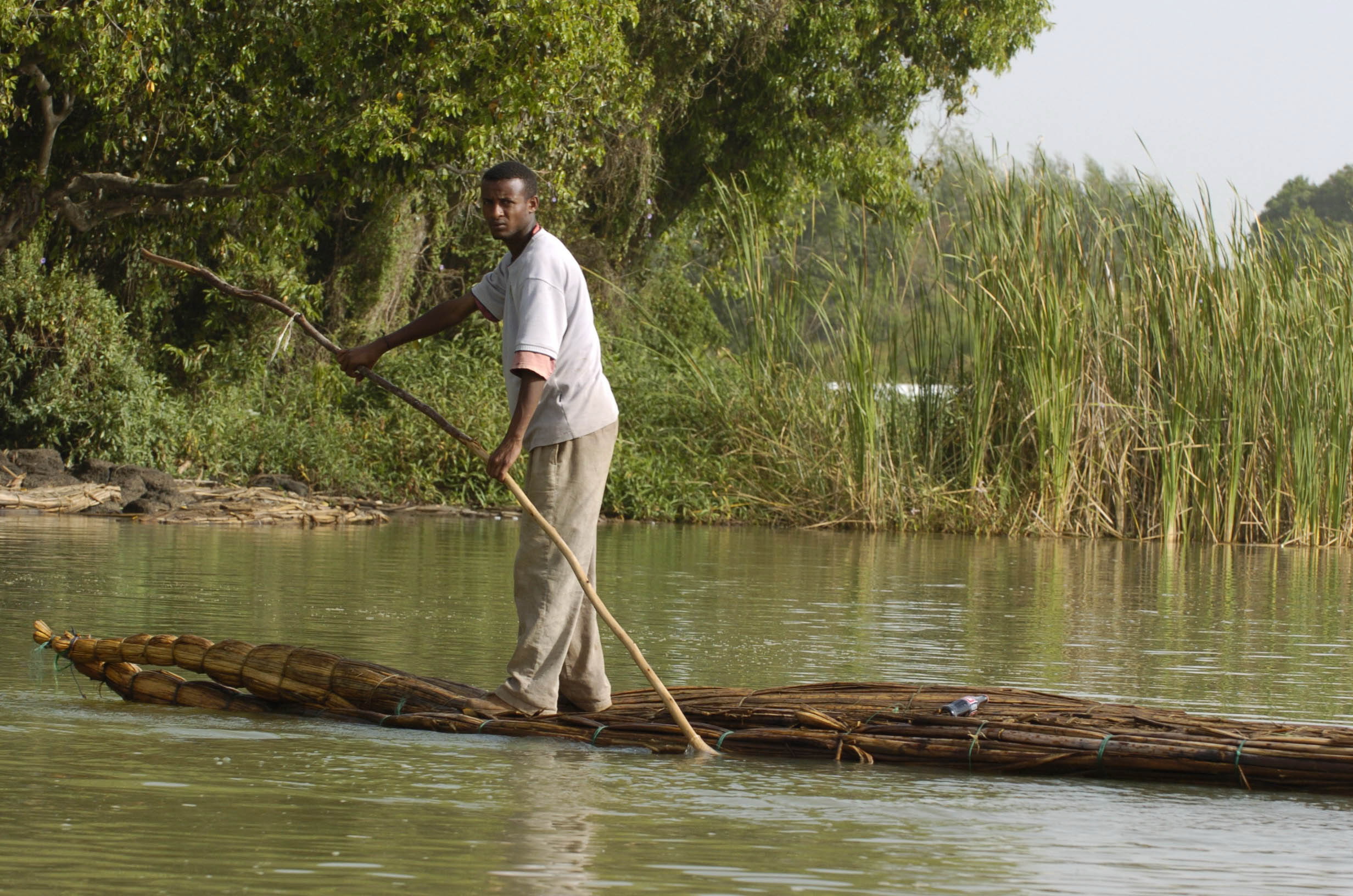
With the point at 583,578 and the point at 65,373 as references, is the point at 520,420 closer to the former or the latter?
the point at 583,578

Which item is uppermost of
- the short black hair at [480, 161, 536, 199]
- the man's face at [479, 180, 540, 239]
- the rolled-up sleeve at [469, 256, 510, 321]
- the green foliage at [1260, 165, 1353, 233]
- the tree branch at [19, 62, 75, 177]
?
the green foliage at [1260, 165, 1353, 233]

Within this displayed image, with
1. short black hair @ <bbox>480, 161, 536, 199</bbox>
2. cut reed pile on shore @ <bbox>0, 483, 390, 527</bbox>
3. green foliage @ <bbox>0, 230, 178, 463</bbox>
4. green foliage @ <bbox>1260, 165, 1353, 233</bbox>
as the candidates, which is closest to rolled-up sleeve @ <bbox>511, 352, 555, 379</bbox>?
short black hair @ <bbox>480, 161, 536, 199</bbox>

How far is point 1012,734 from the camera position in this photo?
441 cm

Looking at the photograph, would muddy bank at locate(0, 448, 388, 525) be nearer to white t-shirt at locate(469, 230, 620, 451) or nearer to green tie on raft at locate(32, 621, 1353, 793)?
green tie on raft at locate(32, 621, 1353, 793)

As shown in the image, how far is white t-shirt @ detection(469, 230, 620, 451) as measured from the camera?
468 cm

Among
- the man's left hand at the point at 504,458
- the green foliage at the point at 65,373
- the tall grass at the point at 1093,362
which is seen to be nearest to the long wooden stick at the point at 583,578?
the man's left hand at the point at 504,458

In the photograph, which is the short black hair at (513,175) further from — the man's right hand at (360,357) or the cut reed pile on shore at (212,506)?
the cut reed pile on shore at (212,506)

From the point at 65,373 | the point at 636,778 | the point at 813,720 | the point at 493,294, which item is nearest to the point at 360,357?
the point at 493,294

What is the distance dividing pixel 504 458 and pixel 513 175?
0.83m

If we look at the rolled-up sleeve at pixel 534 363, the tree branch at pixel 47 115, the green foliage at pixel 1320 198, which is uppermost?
the green foliage at pixel 1320 198

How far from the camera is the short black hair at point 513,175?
4801 millimetres

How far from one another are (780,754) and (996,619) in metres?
4.05

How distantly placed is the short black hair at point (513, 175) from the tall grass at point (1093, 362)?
9609 mm

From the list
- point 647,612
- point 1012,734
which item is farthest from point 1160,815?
point 647,612
